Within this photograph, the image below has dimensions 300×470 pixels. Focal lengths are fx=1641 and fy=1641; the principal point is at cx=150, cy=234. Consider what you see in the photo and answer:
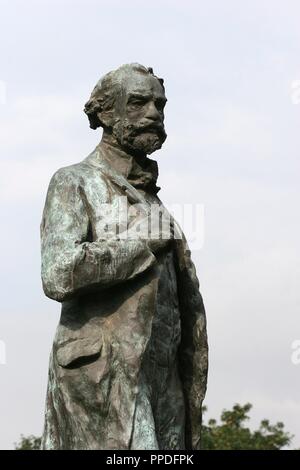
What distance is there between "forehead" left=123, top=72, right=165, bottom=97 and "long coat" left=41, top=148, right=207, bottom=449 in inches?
32.0

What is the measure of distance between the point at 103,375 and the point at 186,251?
4.59ft

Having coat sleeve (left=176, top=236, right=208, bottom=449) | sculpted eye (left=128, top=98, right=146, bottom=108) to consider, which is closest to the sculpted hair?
sculpted eye (left=128, top=98, right=146, bottom=108)

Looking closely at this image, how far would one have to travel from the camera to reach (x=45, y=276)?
12812 mm

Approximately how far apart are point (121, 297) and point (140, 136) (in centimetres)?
143

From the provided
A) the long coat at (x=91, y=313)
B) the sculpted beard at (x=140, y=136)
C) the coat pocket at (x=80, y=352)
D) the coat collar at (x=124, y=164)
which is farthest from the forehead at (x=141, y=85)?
the coat pocket at (x=80, y=352)

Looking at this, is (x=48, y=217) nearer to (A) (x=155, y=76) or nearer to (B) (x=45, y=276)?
(B) (x=45, y=276)

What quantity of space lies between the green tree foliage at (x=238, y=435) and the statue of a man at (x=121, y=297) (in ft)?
81.8

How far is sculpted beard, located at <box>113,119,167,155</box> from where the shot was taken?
44.4 feet

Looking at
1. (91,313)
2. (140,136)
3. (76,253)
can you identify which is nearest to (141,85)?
(140,136)

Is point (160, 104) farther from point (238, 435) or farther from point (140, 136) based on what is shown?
point (238, 435)

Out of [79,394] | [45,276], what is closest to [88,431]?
[79,394]

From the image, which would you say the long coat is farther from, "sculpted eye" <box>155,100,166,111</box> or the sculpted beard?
"sculpted eye" <box>155,100,166,111</box>

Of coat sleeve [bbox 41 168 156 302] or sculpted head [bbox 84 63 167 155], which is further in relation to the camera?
sculpted head [bbox 84 63 167 155]

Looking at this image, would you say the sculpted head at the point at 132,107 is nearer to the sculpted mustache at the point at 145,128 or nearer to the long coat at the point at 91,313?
the sculpted mustache at the point at 145,128
